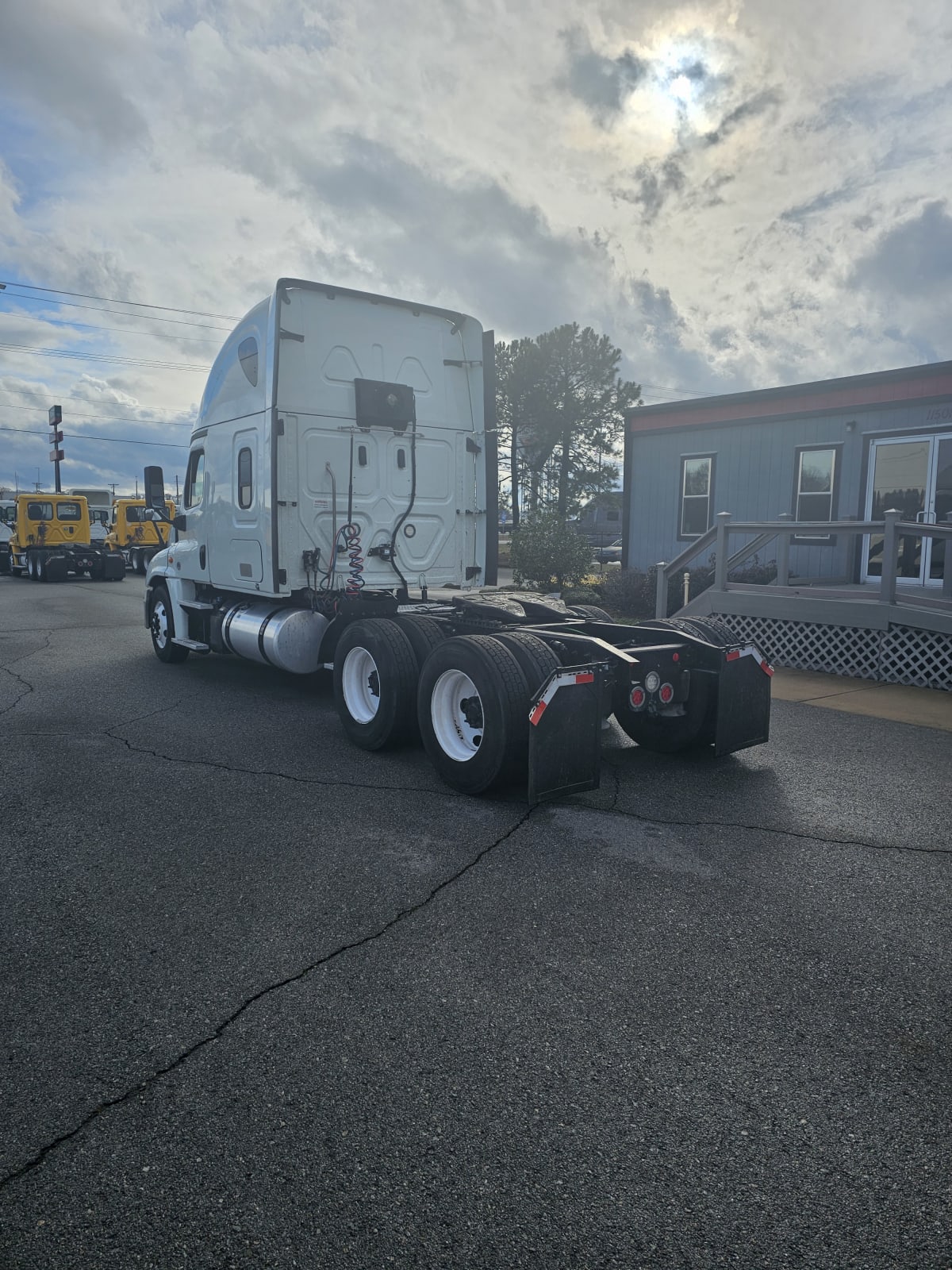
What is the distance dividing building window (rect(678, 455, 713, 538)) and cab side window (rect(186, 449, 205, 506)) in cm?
1027

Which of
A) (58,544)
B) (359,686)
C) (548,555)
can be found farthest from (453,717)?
(58,544)

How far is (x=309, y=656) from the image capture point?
8203 mm

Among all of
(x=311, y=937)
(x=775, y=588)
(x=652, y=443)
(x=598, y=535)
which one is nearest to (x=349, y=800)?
(x=311, y=937)

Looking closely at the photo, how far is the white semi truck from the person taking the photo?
18.1 feet

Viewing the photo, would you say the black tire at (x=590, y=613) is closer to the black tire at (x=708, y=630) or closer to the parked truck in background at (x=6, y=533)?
the black tire at (x=708, y=630)

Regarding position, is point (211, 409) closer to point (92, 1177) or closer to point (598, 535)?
point (92, 1177)

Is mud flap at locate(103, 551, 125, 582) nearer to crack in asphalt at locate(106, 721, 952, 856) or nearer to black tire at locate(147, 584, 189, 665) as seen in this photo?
black tire at locate(147, 584, 189, 665)

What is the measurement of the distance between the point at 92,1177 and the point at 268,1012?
32.9 inches

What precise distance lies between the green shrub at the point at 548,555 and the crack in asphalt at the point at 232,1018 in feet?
39.5

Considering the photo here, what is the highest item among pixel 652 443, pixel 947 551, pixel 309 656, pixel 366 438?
pixel 652 443

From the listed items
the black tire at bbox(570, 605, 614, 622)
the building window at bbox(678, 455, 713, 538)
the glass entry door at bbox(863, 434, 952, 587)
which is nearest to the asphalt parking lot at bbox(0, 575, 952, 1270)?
the black tire at bbox(570, 605, 614, 622)

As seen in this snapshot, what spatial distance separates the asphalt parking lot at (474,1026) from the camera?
7.27 feet

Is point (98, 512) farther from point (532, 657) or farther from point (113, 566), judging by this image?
point (532, 657)

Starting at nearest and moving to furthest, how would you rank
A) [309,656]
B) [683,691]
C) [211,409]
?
[683,691] < [309,656] < [211,409]
